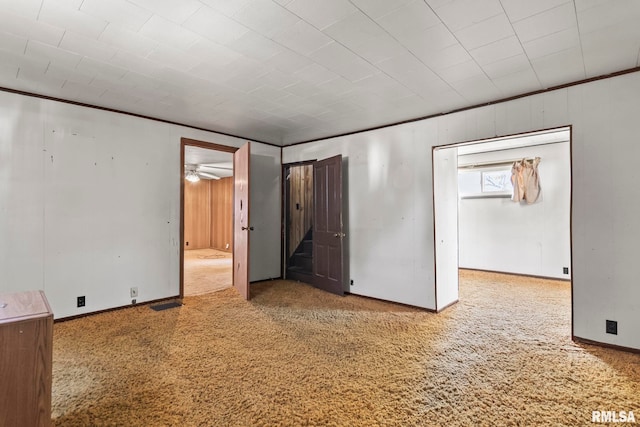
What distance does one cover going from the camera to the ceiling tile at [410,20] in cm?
186

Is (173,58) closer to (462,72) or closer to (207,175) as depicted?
(462,72)

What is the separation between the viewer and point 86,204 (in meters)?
3.57

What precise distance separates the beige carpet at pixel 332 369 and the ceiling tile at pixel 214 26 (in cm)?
250

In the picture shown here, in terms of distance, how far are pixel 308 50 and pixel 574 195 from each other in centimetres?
290

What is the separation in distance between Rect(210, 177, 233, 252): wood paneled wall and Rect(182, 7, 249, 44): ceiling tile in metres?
7.41

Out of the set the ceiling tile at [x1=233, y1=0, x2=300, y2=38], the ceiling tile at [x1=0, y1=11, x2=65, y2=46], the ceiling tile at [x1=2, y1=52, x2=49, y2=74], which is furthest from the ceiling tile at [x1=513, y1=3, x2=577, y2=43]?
the ceiling tile at [x1=2, y1=52, x2=49, y2=74]

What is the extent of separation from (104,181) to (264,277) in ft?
9.31

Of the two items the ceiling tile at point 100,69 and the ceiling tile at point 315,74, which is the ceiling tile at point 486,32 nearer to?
the ceiling tile at point 315,74

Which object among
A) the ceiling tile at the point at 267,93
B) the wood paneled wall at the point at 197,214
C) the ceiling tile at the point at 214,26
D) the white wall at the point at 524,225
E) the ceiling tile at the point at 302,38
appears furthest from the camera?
the wood paneled wall at the point at 197,214

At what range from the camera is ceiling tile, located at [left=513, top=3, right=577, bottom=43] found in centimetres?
189

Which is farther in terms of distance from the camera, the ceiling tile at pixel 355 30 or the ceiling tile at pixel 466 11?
the ceiling tile at pixel 355 30

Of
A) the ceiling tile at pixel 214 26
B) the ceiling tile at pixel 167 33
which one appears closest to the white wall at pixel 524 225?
the ceiling tile at pixel 214 26

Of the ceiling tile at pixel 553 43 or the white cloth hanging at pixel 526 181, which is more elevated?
the ceiling tile at pixel 553 43

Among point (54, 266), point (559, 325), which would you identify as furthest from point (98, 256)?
Answer: point (559, 325)
